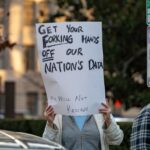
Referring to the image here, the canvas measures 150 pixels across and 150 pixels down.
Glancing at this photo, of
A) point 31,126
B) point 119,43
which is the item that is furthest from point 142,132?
point 119,43

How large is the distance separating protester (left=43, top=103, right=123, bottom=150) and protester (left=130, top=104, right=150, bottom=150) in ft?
4.87

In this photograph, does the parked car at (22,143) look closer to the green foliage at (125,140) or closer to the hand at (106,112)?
the hand at (106,112)

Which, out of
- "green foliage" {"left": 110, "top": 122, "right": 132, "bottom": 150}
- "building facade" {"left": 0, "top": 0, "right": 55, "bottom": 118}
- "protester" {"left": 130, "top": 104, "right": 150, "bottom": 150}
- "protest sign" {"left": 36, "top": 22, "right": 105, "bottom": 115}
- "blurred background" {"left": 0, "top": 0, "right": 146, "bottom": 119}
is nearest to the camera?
"protester" {"left": 130, "top": 104, "right": 150, "bottom": 150}

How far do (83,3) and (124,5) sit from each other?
1887 millimetres

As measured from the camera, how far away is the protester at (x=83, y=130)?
553cm

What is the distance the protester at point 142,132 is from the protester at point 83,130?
1486mm

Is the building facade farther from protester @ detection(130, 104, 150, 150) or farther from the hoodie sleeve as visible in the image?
protester @ detection(130, 104, 150, 150)

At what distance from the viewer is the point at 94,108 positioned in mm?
5523

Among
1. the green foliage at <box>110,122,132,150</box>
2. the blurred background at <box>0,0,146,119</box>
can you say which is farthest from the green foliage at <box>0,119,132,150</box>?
the blurred background at <box>0,0,146,119</box>

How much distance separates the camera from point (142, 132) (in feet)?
13.1

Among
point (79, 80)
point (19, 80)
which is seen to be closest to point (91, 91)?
point (79, 80)

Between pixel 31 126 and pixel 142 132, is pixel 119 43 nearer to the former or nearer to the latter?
pixel 31 126

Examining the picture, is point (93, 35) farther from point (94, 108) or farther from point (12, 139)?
point (12, 139)

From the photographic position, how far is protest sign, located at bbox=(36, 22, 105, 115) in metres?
5.52
